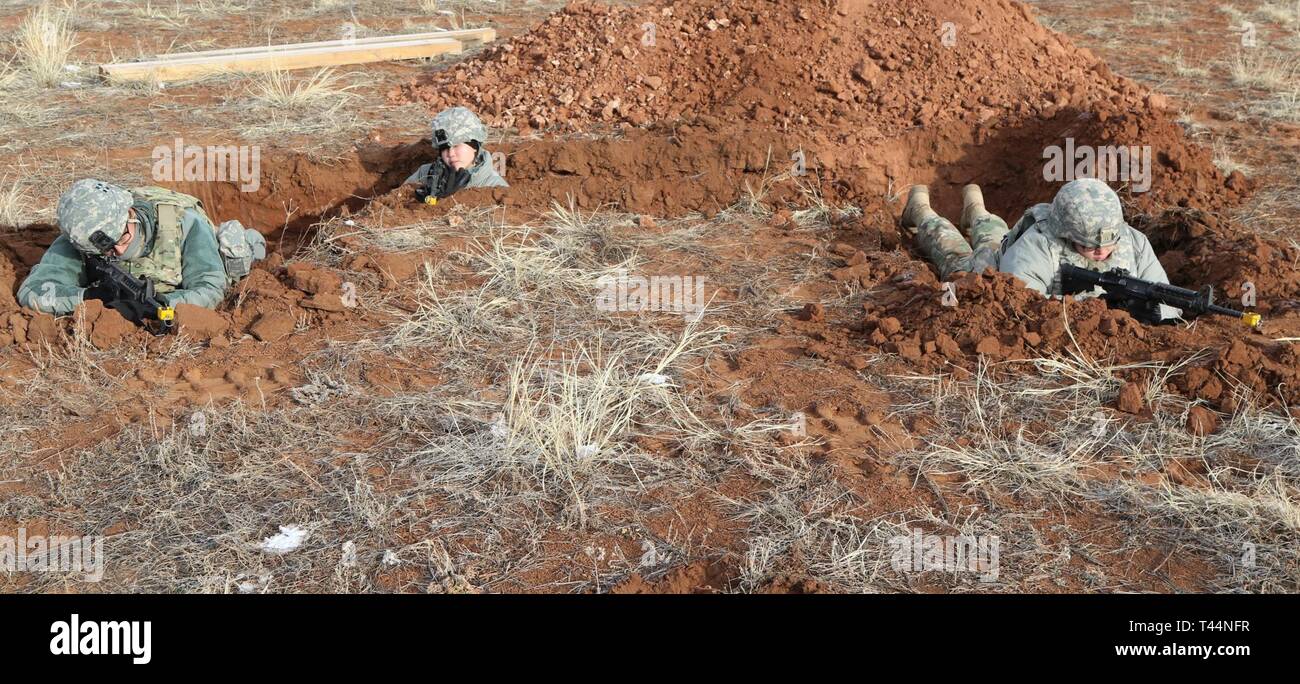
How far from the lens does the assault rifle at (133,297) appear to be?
4961mm

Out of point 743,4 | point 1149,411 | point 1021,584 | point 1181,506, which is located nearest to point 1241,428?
point 1149,411

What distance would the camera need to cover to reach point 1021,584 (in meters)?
3.43

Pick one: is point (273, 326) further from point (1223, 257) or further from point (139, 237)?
point (1223, 257)

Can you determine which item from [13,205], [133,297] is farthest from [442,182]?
[13,205]

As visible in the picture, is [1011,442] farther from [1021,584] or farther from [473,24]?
[473,24]

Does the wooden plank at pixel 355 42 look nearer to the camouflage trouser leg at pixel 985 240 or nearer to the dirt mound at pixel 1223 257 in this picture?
the camouflage trouser leg at pixel 985 240

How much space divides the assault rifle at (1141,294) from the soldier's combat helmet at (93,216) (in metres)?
4.46

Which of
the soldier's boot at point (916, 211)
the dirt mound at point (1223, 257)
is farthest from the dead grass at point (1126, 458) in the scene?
the soldier's boot at point (916, 211)

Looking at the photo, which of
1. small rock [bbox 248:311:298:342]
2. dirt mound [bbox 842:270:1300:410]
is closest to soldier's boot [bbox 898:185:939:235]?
dirt mound [bbox 842:270:1300:410]

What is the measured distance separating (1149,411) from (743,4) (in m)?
5.23

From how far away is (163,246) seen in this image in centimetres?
534

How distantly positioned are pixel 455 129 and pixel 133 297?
2.25 meters

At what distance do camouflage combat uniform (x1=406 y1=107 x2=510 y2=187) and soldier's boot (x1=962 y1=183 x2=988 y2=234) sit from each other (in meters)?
2.86

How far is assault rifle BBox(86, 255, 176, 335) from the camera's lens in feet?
A: 16.3
